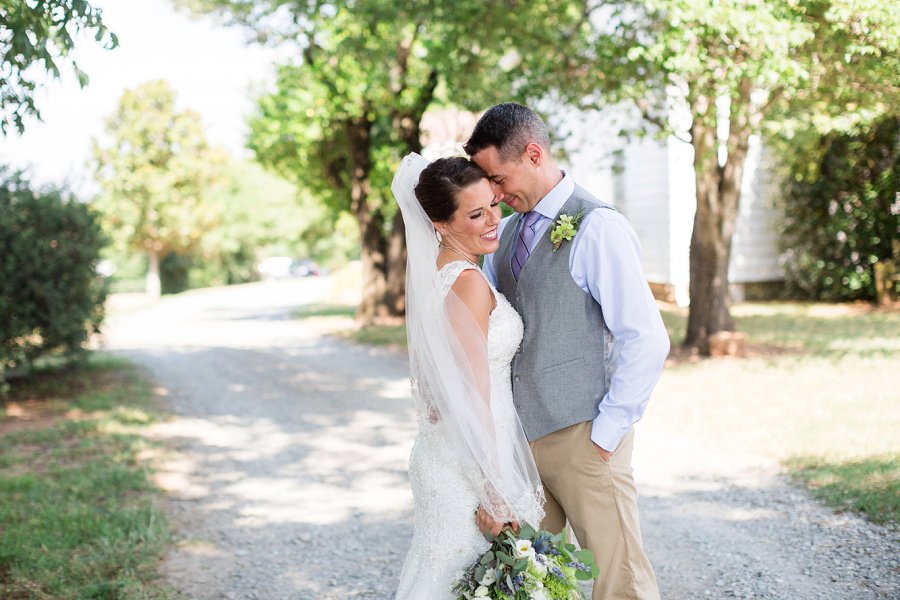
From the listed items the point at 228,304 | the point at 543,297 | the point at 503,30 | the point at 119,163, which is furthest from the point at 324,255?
the point at 543,297

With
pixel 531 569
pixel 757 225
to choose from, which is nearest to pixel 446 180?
pixel 531 569

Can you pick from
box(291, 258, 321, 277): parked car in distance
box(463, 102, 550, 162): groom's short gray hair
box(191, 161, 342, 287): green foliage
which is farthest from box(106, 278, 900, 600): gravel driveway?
box(291, 258, 321, 277): parked car in distance

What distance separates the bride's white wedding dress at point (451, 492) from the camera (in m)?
3.19

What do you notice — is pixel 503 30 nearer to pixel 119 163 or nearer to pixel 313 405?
pixel 313 405

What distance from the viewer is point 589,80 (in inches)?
428

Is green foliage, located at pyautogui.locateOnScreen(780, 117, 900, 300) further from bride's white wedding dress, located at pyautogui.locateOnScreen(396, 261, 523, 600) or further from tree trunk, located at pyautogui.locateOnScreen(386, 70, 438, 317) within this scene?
bride's white wedding dress, located at pyautogui.locateOnScreen(396, 261, 523, 600)

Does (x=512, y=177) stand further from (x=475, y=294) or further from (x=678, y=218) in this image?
(x=678, y=218)

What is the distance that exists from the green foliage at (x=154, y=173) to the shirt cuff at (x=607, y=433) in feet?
133

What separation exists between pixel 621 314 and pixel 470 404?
0.64m

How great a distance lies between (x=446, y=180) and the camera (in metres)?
3.18

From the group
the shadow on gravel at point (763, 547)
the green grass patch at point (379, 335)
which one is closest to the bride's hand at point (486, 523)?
the shadow on gravel at point (763, 547)

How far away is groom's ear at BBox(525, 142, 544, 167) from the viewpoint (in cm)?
316

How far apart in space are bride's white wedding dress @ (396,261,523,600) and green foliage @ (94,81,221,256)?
131ft

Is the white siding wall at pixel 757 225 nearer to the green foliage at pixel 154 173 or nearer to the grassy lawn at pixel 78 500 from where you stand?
the grassy lawn at pixel 78 500
